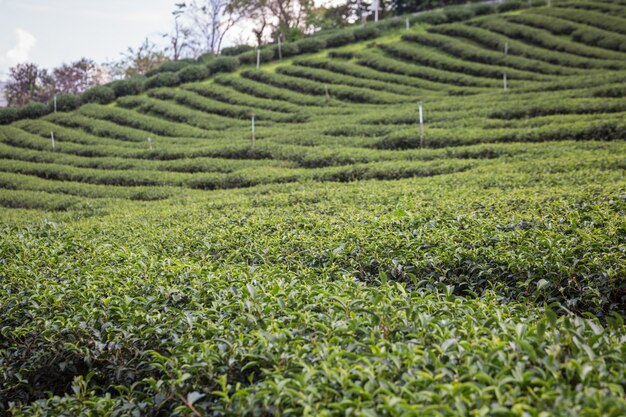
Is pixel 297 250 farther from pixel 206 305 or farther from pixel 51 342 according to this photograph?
pixel 51 342

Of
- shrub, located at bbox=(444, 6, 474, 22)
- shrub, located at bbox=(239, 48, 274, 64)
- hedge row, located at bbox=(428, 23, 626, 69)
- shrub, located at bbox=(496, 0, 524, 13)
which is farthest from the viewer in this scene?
shrub, located at bbox=(496, 0, 524, 13)

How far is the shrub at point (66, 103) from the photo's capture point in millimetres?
32791

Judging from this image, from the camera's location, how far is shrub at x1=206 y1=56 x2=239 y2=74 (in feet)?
123

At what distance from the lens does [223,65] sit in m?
37.7

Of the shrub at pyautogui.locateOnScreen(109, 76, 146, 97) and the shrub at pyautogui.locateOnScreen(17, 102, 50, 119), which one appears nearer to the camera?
the shrub at pyautogui.locateOnScreen(17, 102, 50, 119)

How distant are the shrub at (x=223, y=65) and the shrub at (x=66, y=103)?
10.0 metres

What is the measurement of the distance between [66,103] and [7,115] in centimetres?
360

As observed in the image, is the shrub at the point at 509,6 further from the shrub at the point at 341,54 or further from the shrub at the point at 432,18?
the shrub at the point at 341,54

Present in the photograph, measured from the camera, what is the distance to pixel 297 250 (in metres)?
5.55

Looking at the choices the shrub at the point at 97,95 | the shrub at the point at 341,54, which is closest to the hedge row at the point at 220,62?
the shrub at the point at 97,95

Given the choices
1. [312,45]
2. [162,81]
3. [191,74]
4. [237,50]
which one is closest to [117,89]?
[162,81]

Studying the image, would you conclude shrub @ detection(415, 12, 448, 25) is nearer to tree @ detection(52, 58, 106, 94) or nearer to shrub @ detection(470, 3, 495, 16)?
shrub @ detection(470, 3, 495, 16)

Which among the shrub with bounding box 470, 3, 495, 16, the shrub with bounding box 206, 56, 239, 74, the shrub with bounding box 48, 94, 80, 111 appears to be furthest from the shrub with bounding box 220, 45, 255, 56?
the shrub with bounding box 470, 3, 495, 16

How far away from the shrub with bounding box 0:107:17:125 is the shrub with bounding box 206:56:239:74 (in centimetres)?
1378
